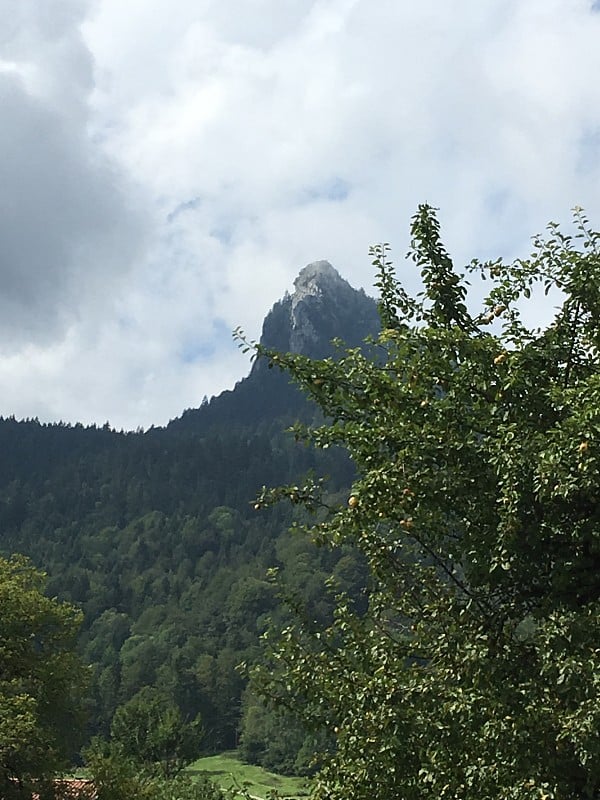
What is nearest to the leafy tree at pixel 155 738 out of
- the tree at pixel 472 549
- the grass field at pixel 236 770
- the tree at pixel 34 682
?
the tree at pixel 34 682

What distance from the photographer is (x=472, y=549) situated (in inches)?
280

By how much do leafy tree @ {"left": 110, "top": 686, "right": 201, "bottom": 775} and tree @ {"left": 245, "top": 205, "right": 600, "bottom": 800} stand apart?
166ft

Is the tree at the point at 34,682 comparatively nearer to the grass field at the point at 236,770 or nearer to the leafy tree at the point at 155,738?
the leafy tree at the point at 155,738

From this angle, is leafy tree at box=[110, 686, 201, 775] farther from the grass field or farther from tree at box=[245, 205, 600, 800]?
tree at box=[245, 205, 600, 800]

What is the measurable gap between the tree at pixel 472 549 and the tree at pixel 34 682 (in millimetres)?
18324

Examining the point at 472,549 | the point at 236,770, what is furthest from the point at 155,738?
the point at 236,770

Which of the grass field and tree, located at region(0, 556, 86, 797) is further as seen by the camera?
the grass field

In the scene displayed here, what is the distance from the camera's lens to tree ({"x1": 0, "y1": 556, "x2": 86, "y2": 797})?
24125mm

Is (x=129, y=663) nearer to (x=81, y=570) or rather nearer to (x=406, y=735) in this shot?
(x=81, y=570)

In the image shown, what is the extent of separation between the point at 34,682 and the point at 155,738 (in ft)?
102

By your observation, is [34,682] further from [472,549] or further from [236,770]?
[236,770]

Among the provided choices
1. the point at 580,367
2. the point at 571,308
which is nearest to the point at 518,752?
the point at 580,367

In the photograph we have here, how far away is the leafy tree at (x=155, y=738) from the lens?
180ft

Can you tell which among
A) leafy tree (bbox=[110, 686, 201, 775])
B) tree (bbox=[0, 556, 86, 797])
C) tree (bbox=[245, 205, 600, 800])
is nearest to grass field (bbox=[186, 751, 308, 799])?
leafy tree (bbox=[110, 686, 201, 775])
